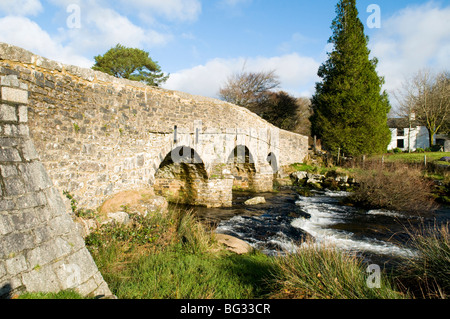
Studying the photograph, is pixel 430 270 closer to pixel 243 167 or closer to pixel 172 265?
pixel 172 265

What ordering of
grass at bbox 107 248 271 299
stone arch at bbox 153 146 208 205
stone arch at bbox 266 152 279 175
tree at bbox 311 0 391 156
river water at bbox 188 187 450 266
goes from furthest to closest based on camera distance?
tree at bbox 311 0 391 156 < stone arch at bbox 266 152 279 175 < stone arch at bbox 153 146 208 205 < river water at bbox 188 187 450 266 < grass at bbox 107 248 271 299

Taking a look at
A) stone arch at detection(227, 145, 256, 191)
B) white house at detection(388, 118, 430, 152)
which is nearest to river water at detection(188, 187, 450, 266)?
stone arch at detection(227, 145, 256, 191)

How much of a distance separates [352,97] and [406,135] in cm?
2695

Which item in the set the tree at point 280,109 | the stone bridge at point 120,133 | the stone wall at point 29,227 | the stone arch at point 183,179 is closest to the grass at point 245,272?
the stone wall at point 29,227

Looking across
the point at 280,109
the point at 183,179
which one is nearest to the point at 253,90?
the point at 280,109

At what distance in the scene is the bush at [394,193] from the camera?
1112 centimetres

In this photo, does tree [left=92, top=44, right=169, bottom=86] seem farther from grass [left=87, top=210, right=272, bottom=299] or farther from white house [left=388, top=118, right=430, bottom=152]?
white house [left=388, top=118, right=430, bottom=152]

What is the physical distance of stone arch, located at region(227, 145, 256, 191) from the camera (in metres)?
15.8

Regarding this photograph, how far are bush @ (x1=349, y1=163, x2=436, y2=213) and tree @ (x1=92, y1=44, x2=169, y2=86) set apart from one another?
A: 67.5 ft

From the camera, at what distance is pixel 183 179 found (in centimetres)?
1262

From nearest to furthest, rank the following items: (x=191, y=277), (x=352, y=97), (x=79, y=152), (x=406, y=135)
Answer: (x=191, y=277), (x=79, y=152), (x=352, y=97), (x=406, y=135)

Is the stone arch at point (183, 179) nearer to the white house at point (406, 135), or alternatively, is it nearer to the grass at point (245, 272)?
the grass at point (245, 272)

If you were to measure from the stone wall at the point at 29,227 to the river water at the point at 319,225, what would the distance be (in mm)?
4015
